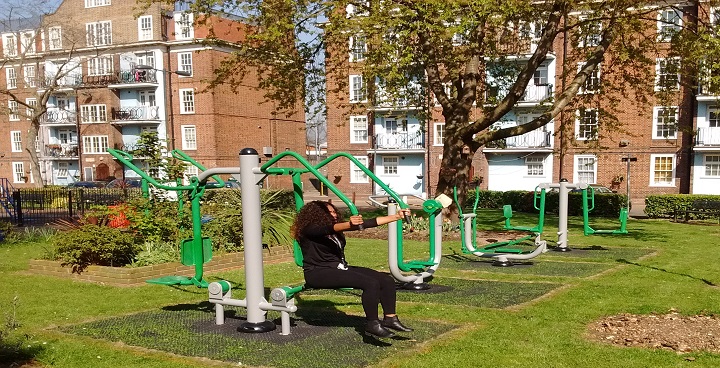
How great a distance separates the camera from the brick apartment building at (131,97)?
43000mm

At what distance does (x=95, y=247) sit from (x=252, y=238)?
15.3ft

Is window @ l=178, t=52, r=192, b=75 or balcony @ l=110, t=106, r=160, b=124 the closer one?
window @ l=178, t=52, r=192, b=75

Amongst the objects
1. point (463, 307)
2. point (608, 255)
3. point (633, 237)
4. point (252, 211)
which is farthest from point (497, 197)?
point (252, 211)

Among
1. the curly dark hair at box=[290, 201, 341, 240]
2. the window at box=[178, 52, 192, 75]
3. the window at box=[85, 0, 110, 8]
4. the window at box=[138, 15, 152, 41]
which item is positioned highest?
the window at box=[85, 0, 110, 8]

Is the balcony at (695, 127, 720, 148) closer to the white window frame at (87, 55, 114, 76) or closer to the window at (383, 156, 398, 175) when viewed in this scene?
the window at (383, 156, 398, 175)

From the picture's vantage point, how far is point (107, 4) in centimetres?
4619

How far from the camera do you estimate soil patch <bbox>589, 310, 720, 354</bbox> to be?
6328 mm

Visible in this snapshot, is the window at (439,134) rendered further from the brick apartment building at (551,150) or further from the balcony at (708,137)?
the balcony at (708,137)

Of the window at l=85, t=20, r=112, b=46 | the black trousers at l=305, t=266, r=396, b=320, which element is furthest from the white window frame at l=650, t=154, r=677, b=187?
the window at l=85, t=20, r=112, b=46

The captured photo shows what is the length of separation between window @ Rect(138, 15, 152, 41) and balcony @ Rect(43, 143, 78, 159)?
11.9 metres

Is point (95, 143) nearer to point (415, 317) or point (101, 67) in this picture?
point (101, 67)

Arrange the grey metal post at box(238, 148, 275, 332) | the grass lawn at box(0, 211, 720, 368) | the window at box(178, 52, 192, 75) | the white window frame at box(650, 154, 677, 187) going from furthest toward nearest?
the window at box(178, 52, 192, 75)
the white window frame at box(650, 154, 677, 187)
the grey metal post at box(238, 148, 275, 332)
the grass lawn at box(0, 211, 720, 368)

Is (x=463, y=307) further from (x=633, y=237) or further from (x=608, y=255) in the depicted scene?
(x=633, y=237)

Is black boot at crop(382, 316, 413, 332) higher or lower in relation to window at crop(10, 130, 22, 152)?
lower
